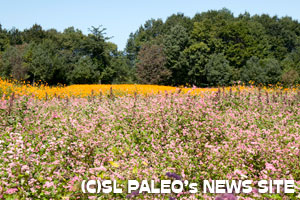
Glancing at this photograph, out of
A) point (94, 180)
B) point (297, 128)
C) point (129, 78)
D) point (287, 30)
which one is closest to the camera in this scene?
point (94, 180)

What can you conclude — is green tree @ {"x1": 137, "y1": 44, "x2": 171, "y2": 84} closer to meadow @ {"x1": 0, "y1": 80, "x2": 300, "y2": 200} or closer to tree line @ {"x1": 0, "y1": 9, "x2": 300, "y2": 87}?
tree line @ {"x1": 0, "y1": 9, "x2": 300, "y2": 87}

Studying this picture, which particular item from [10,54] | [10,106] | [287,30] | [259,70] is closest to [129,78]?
[10,54]

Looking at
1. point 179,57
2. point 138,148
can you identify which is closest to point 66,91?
point 138,148

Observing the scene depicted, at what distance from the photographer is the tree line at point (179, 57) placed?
4362 centimetres

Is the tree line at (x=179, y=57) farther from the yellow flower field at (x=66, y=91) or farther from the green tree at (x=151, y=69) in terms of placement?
the yellow flower field at (x=66, y=91)

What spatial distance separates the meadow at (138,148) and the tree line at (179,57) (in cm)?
3221

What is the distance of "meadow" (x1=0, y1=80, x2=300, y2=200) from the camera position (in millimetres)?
3955

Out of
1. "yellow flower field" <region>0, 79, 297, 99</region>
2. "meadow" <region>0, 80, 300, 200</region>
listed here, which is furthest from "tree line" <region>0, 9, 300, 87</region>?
"meadow" <region>0, 80, 300, 200</region>

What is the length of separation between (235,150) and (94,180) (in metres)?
2.93

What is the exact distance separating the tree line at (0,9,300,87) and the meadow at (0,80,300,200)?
106 ft

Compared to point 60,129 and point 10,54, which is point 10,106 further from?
point 10,54

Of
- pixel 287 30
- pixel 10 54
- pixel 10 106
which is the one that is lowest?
pixel 10 106

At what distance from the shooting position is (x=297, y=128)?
7.16 m

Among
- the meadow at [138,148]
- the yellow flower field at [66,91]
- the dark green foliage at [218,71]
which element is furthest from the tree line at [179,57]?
the meadow at [138,148]
